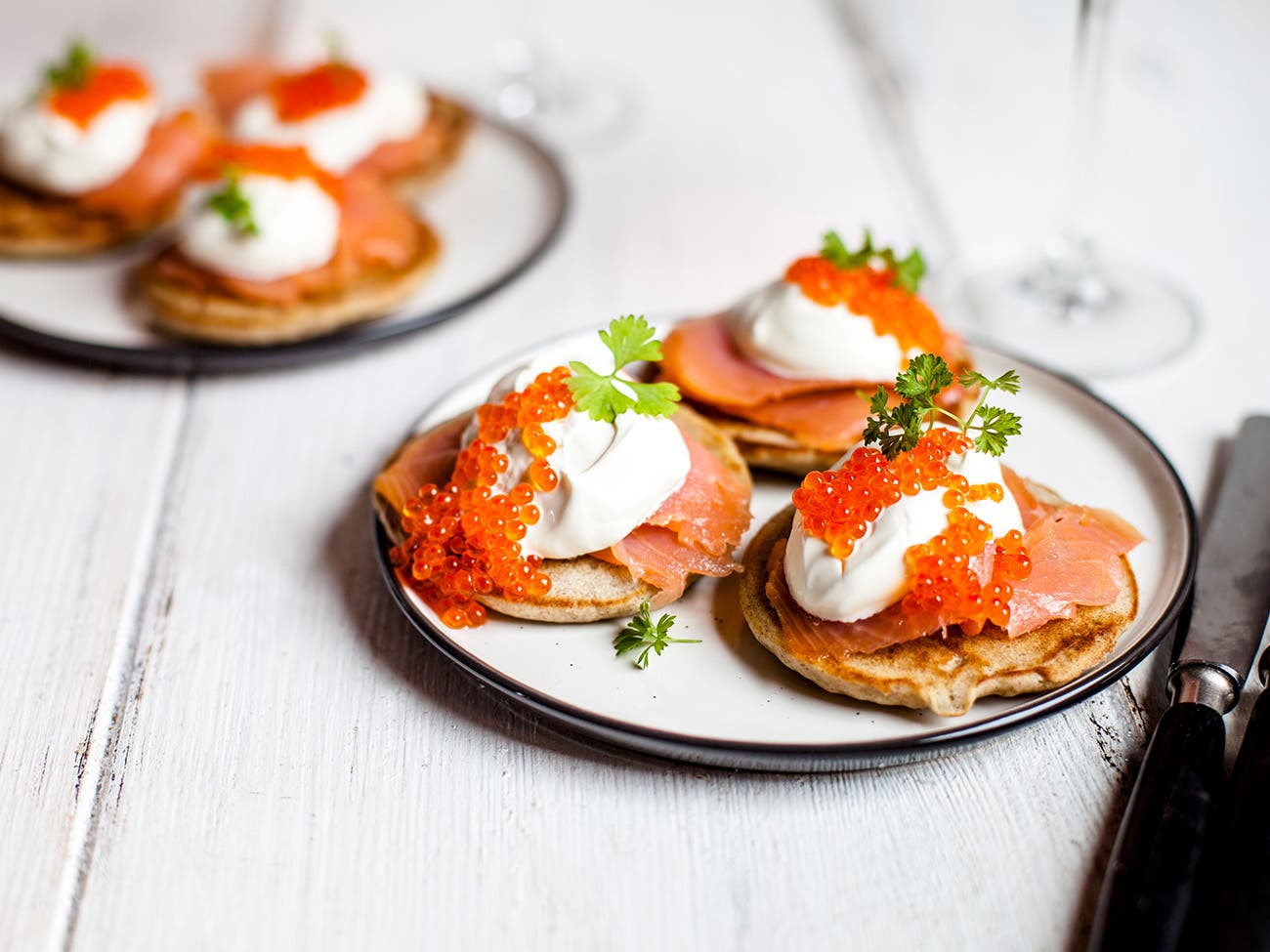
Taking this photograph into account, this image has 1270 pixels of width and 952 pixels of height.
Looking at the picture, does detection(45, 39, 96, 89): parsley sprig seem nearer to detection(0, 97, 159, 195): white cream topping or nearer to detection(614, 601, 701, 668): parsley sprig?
detection(0, 97, 159, 195): white cream topping

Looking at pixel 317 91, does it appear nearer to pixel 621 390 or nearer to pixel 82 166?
pixel 82 166

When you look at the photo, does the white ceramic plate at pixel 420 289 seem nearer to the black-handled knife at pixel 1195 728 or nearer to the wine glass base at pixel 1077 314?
the wine glass base at pixel 1077 314

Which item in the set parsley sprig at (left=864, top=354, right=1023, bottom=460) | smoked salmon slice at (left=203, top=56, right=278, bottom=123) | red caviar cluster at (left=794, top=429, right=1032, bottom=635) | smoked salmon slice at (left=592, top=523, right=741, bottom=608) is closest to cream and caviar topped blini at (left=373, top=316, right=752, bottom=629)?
smoked salmon slice at (left=592, top=523, right=741, bottom=608)

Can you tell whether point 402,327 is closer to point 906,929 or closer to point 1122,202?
point 906,929

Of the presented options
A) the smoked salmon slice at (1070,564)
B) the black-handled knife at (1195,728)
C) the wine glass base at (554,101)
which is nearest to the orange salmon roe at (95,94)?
the wine glass base at (554,101)

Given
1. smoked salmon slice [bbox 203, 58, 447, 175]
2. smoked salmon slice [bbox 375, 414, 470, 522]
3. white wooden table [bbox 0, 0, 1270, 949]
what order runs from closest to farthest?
white wooden table [bbox 0, 0, 1270, 949] → smoked salmon slice [bbox 375, 414, 470, 522] → smoked salmon slice [bbox 203, 58, 447, 175]

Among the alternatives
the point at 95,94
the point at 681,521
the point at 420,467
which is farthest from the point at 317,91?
the point at 681,521

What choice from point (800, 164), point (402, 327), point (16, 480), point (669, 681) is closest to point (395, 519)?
point (669, 681)
